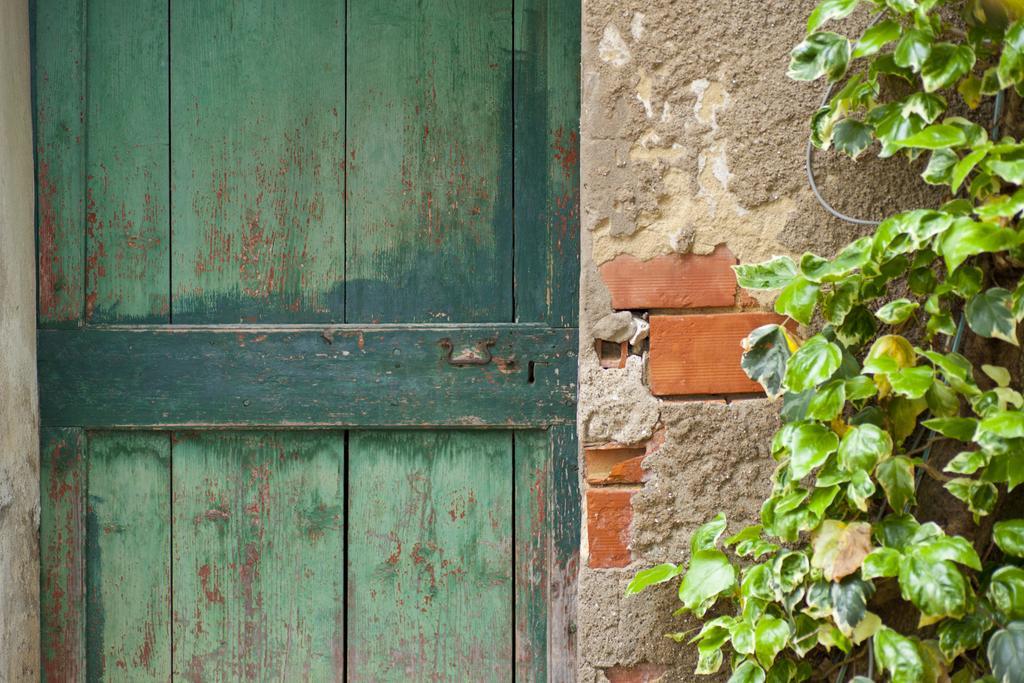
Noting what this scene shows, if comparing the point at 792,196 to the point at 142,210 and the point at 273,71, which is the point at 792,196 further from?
the point at 142,210

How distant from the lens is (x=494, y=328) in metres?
1.51

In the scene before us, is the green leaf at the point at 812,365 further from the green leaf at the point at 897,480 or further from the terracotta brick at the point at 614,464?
the terracotta brick at the point at 614,464

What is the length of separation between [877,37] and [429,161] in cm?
70

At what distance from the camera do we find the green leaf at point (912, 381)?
42.8 inches

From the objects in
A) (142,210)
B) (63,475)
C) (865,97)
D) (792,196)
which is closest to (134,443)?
(63,475)

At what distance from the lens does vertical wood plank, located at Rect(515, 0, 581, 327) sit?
151cm

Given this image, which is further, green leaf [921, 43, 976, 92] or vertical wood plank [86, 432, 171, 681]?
vertical wood plank [86, 432, 171, 681]

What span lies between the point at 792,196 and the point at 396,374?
0.66 m

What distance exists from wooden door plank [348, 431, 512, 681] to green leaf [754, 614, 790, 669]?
1.59 ft

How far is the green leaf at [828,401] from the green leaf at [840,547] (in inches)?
5.5

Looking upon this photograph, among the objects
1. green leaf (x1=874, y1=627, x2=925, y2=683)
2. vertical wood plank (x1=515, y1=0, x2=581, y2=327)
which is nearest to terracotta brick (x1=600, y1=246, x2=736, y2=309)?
vertical wood plank (x1=515, y1=0, x2=581, y2=327)

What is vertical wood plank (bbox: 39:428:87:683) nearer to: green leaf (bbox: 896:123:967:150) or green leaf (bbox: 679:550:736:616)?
green leaf (bbox: 679:550:736:616)

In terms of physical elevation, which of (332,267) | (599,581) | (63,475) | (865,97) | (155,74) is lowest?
(599,581)

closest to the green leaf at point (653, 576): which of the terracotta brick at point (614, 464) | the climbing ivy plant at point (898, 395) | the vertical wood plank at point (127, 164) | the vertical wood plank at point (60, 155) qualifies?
the climbing ivy plant at point (898, 395)
